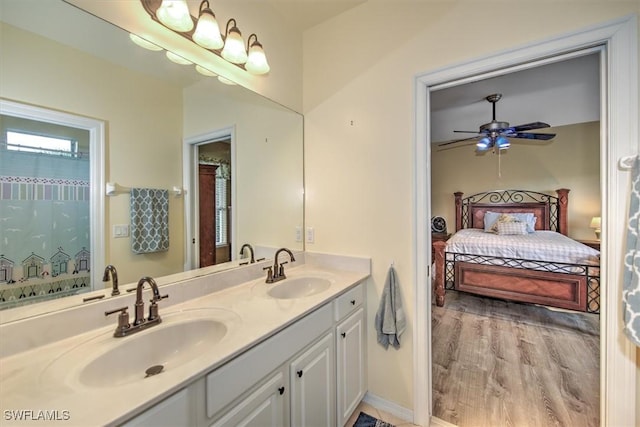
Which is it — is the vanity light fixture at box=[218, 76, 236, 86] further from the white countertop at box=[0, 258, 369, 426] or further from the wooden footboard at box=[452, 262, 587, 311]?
the wooden footboard at box=[452, 262, 587, 311]

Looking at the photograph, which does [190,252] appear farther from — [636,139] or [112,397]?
[636,139]

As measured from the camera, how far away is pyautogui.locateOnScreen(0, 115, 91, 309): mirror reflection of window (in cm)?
90

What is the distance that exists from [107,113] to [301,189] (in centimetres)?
126

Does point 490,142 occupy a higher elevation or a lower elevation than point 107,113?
higher

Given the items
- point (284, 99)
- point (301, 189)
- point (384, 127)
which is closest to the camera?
point (384, 127)

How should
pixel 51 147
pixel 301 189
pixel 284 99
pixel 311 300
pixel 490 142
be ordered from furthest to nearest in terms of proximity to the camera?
1. pixel 490 142
2. pixel 301 189
3. pixel 284 99
4. pixel 311 300
5. pixel 51 147

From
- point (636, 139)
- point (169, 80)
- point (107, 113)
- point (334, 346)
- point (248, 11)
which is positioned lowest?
point (334, 346)

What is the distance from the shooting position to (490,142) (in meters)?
3.74

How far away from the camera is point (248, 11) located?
1.61 meters

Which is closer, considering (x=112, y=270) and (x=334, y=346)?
(x=112, y=270)

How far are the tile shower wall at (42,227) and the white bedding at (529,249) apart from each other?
4001mm

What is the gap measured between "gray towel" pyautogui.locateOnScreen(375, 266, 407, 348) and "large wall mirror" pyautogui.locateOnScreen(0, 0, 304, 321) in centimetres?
81

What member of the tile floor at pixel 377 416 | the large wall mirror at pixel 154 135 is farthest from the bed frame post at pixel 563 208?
the large wall mirror at pixel 154 135

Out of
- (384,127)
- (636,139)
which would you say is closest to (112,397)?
(384,127)
